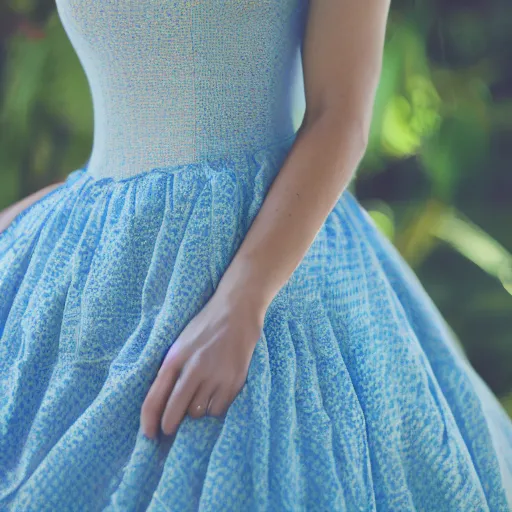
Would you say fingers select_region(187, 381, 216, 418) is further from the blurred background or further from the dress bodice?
the blurred background

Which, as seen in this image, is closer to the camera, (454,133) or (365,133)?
(365,133)

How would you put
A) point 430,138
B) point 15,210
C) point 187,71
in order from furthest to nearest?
point 430,138 → point 15,210 → point 187,71

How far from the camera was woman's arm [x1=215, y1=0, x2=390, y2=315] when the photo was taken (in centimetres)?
57

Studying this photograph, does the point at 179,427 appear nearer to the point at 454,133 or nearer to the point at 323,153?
the point at 323,153

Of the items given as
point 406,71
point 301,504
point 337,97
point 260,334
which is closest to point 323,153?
point 337,97

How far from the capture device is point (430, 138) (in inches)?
64.4

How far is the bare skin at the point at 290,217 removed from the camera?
0.54 m

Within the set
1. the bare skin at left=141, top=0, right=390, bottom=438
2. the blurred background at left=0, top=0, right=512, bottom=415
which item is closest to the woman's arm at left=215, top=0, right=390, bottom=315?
the bare skin at left=141, top=0, right=390, bottom=438

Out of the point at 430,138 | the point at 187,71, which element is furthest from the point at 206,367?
the point at 430,138

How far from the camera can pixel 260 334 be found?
561mm

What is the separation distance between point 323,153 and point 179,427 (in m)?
0.24

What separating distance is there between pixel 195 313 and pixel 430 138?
3.85ft

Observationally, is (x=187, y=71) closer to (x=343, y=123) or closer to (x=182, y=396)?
(x=343, y=123)

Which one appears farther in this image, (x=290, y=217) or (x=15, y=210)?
(x=15, y=210)
